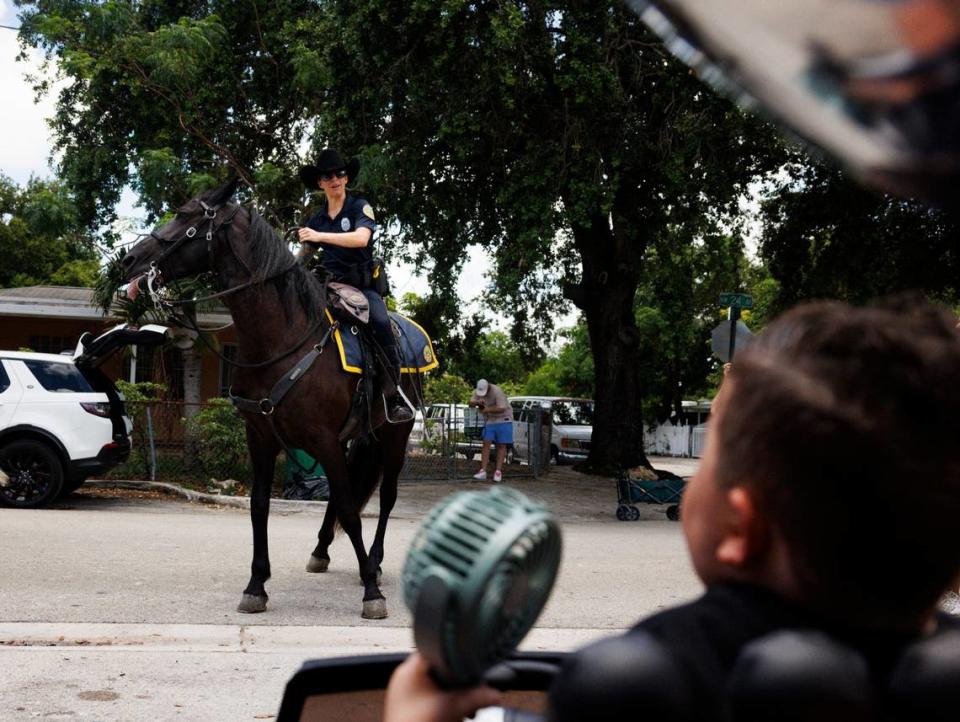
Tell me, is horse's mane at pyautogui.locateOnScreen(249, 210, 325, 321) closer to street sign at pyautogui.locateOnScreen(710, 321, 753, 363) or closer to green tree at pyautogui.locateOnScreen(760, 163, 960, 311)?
street sign at pyautogui.locateOnScreen(710, 321, 753, 363)

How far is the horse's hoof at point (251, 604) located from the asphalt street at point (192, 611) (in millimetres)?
79

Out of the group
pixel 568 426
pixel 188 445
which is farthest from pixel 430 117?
pixel 568 426

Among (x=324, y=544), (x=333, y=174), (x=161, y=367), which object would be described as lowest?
(x=324, y=544)

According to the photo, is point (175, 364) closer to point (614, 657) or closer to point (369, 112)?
point (369, 112)

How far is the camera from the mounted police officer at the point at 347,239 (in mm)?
7383

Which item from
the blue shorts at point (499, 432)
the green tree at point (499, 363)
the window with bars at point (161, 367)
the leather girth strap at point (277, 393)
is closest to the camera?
the leather girth strap at point (277, 393)

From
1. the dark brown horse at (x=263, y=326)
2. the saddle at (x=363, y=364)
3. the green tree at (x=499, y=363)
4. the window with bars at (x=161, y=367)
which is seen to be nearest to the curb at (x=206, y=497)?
the window with bars at (x=161, y=367)

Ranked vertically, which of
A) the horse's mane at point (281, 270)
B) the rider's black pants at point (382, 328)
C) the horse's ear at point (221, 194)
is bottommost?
the rider's black pants at point (382, 328)

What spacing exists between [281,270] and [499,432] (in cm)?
1344

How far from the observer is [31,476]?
13898mm

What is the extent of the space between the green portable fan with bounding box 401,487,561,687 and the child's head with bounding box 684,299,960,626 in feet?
0.59

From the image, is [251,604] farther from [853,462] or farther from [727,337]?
[727,337]

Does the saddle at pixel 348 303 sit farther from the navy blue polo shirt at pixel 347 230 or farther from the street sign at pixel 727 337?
the street sign at pixel 727 337

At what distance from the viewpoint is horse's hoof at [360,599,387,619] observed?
6973 mm
